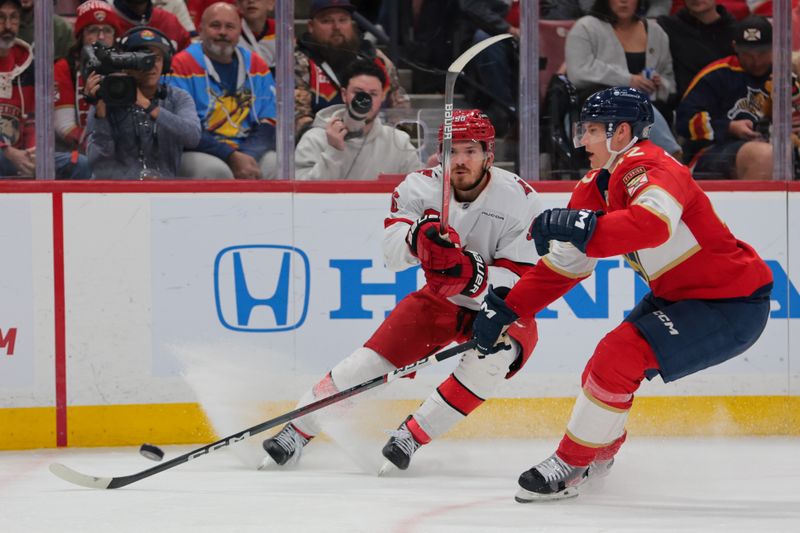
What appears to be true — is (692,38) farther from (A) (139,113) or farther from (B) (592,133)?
(A) (139,113)

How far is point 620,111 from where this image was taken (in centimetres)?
317

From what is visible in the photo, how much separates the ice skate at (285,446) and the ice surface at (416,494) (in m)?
0.05

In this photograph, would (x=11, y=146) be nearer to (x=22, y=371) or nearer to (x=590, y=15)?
(x=22, y=371)

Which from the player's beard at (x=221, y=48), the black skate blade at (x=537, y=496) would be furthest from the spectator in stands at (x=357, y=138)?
the black skate blade at (x=537, y=496)

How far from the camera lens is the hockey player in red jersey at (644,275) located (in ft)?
9.60

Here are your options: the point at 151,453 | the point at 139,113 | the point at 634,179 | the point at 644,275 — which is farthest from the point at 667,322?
the point at 139,113

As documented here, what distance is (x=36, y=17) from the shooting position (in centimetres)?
427

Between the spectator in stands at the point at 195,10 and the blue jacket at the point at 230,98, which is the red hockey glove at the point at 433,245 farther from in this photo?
the spectator in stands at the point at 195,10

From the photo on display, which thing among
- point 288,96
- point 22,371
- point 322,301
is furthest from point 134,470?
point 288,96

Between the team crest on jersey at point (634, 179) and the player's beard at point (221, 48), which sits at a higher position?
the player's beard at point (221, 48)

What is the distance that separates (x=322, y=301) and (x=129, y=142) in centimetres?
93

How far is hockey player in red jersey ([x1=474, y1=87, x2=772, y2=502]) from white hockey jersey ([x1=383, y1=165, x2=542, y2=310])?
1.25 feet

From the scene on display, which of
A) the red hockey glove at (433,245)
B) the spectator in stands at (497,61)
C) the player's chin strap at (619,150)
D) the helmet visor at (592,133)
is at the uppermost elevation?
the spectator in stands at (497,61)

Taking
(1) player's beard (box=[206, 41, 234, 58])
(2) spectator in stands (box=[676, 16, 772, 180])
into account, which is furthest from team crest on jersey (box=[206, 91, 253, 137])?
(2) spectator in stands (box=[676, 16, 772, 180])
